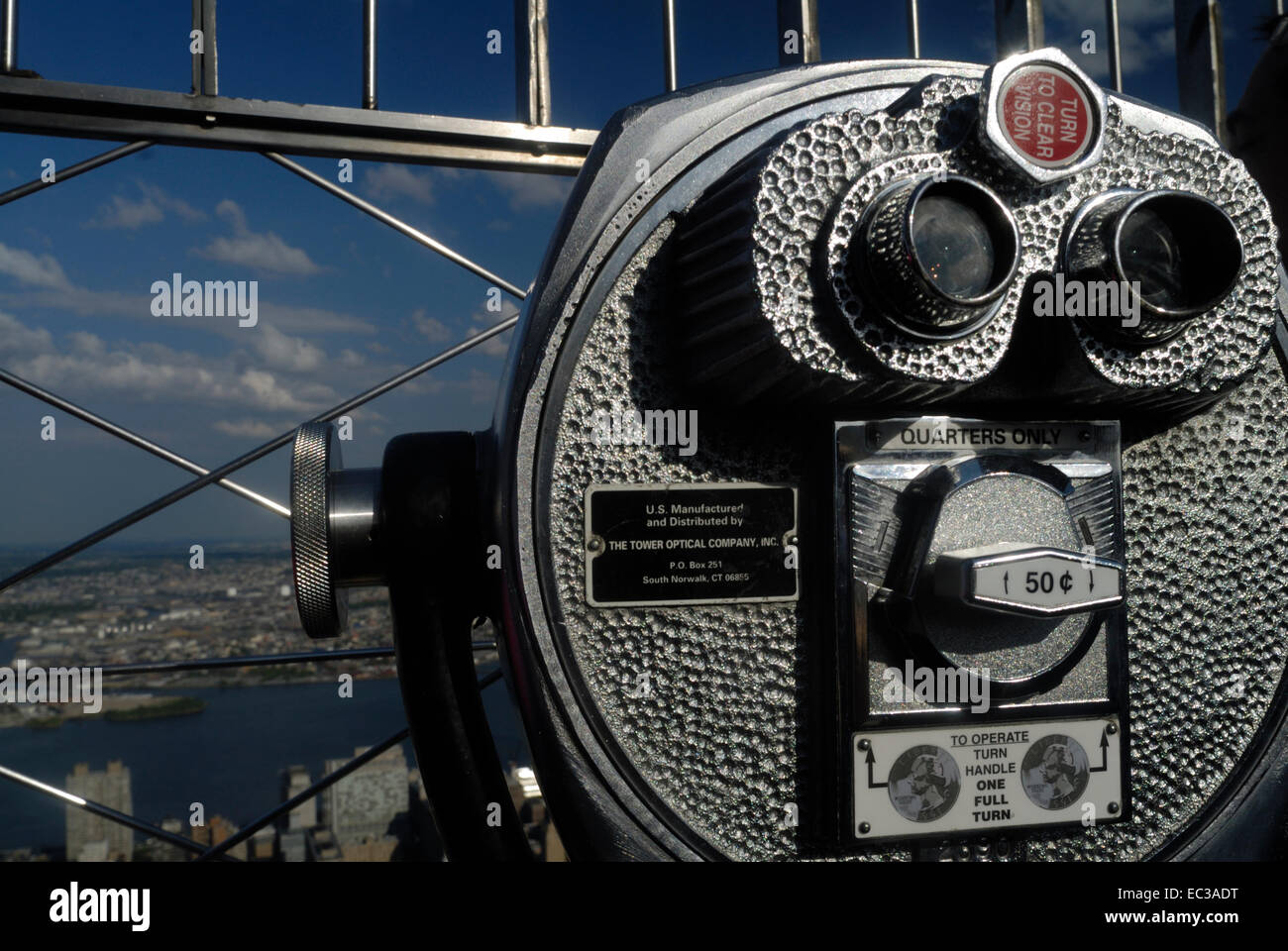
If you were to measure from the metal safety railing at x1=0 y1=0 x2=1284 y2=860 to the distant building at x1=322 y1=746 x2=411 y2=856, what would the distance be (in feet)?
0.25

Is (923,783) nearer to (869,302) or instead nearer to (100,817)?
(869,302)

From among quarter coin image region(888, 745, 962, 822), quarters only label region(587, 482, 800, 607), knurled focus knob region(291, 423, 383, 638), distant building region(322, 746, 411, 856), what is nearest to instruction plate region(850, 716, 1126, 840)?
quarter coin image region(888, 745, 962, 822)

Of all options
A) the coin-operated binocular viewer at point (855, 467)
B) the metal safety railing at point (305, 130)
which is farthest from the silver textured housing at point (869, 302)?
the metal safety railing at point (305, 130)

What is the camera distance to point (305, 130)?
1.43 m

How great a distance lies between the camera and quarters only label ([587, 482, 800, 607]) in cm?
67

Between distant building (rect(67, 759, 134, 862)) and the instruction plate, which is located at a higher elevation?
the instruction plate

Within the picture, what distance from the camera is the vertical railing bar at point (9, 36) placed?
1.28 meters

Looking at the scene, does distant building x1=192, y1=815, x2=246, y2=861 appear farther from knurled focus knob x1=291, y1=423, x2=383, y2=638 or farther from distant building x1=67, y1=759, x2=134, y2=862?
knurled focus knob x1=291, y1=423, x2=383, y2=638

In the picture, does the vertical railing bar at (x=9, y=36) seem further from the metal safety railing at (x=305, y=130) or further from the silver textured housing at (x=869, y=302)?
the silver textured housing at (x=869, y=302)

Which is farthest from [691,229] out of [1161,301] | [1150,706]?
[1150,706]

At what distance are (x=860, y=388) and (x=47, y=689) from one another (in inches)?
51.2

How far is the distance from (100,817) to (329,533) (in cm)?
114

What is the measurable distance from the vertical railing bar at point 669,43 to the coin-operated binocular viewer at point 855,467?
0.94 m

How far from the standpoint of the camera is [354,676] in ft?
5.22
